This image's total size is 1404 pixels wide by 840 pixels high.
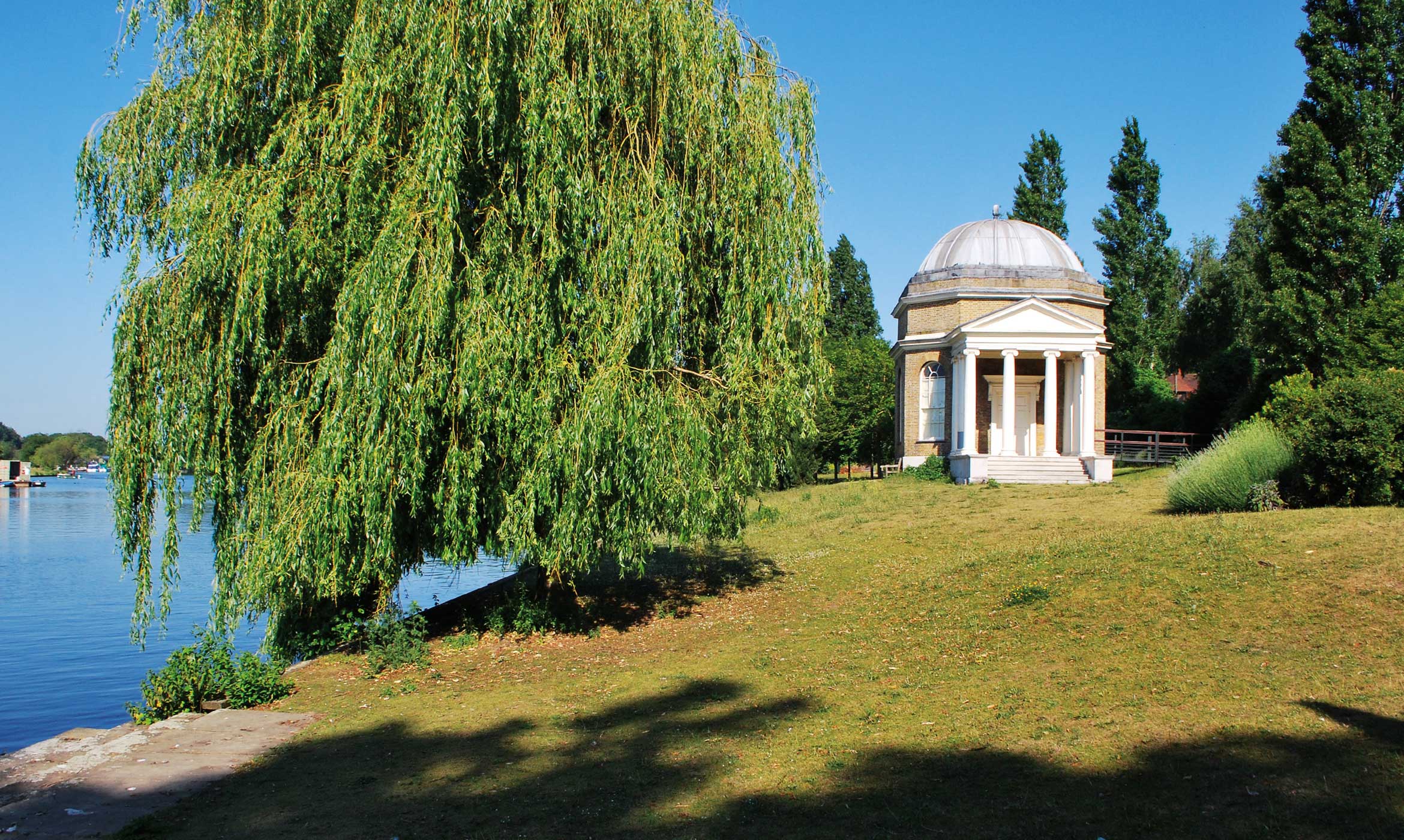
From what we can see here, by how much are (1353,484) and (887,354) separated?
1321 inches

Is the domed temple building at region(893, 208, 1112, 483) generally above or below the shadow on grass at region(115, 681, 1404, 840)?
above

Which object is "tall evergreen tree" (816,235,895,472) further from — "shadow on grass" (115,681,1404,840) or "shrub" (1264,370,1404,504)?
"shadow on grass" (115,681,1404,840)

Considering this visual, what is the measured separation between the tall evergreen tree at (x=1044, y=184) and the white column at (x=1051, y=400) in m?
22.1

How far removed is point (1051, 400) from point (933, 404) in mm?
4314

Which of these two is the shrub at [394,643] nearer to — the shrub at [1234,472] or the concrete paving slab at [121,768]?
the concrete paving slab at [121,768]

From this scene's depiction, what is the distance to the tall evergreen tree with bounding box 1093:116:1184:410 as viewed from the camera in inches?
1906

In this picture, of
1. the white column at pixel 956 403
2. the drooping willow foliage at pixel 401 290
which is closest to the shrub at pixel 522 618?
the drooping willow foliage at pixel 401 290

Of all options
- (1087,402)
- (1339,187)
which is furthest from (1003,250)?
(1339,187)

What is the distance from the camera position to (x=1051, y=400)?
30.9 meters

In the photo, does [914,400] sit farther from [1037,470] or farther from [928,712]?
[928,712]

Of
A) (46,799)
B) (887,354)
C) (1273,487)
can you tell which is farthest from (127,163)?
(887,354)

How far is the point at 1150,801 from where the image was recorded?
5730mm

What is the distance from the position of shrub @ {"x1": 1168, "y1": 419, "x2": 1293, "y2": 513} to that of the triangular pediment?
42.8ft

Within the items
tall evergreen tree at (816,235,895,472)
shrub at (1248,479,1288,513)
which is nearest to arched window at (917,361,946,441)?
tall evergreen tree at (816,235,895,472)
